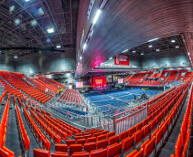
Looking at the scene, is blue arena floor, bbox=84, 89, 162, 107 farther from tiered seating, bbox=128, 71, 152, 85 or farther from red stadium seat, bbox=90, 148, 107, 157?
red stadium seat, bbox=90, 148, 107, 157

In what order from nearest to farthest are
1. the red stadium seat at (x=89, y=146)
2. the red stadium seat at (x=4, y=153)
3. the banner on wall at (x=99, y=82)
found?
the red stadium seat at (x=4, y=153)
the red stadium seat at (x=89, y=146)
the banner on wall at (x=99, y=82)

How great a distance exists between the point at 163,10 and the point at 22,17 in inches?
460

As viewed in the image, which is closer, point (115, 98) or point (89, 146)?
point (89, 146)

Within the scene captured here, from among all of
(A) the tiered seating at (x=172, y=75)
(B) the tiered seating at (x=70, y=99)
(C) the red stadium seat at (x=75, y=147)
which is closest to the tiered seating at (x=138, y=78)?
(A) the tiered seating at (x=172, y=75)

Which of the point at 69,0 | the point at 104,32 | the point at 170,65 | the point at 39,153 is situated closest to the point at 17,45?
the point at 69,0

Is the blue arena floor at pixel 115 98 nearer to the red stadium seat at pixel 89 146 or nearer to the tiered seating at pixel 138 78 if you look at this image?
the tiered seating at pixel 138 78

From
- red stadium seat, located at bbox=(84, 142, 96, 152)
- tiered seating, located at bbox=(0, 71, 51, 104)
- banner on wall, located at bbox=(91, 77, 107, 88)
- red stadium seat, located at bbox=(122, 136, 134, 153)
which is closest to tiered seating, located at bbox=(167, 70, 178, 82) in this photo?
banner on wall, located at bbox=(91, 77, 107, 88)

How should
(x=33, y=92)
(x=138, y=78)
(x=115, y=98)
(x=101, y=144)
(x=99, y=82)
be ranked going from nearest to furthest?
1. (x=101, y=144)
2. (x=33, y=92)
3. (x=115, y=98)
4. (x=99, y=82)
5. (x=138, y=78)

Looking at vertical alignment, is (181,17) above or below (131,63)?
below

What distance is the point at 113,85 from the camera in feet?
104

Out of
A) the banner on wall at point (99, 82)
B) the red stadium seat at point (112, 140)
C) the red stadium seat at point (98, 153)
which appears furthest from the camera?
the banner on wall at point (99, 82)

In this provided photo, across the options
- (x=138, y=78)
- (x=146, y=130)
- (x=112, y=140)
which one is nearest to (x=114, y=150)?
(x=112, y=140)

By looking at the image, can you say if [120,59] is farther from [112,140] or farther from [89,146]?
[89,146]

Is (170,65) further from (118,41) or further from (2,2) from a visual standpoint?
(2,2)
